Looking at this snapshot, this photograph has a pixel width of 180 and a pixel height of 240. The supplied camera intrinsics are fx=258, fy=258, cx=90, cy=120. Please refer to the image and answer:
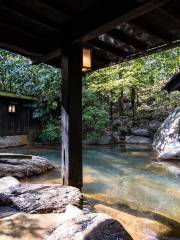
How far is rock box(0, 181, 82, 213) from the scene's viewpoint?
13.1 feet

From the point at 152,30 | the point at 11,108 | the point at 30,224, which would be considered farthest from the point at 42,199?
the point at 11,108

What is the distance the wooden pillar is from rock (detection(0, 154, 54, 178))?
3.80 meters

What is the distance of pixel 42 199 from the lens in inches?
166

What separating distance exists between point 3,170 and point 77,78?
4.58 metres

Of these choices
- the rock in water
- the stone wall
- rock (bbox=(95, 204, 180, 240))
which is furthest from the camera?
the stone wall

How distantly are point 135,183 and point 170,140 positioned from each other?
20.8 feet

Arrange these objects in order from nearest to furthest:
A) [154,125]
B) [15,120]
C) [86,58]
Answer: [86,58] → [15,120] → [154,125]

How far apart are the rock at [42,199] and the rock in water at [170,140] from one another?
831cm

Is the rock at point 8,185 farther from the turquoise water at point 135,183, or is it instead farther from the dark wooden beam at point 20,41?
the dark wooden beam at point 20,41

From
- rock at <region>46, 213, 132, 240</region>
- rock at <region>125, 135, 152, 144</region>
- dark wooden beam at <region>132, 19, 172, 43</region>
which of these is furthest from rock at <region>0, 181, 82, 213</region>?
rock at <region>125, 135, 152, 144</region>

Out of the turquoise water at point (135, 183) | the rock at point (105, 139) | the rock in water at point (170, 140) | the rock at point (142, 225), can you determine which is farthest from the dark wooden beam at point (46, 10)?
the rock at point (105, 139)

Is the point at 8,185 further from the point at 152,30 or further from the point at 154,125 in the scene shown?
the point at 154,125

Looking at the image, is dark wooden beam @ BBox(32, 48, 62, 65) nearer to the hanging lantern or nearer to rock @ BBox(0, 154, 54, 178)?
rock @ BBox(0, 154, 54, 178)

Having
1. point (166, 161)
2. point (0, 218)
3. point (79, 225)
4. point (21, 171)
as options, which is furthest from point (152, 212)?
point (166, 161)
